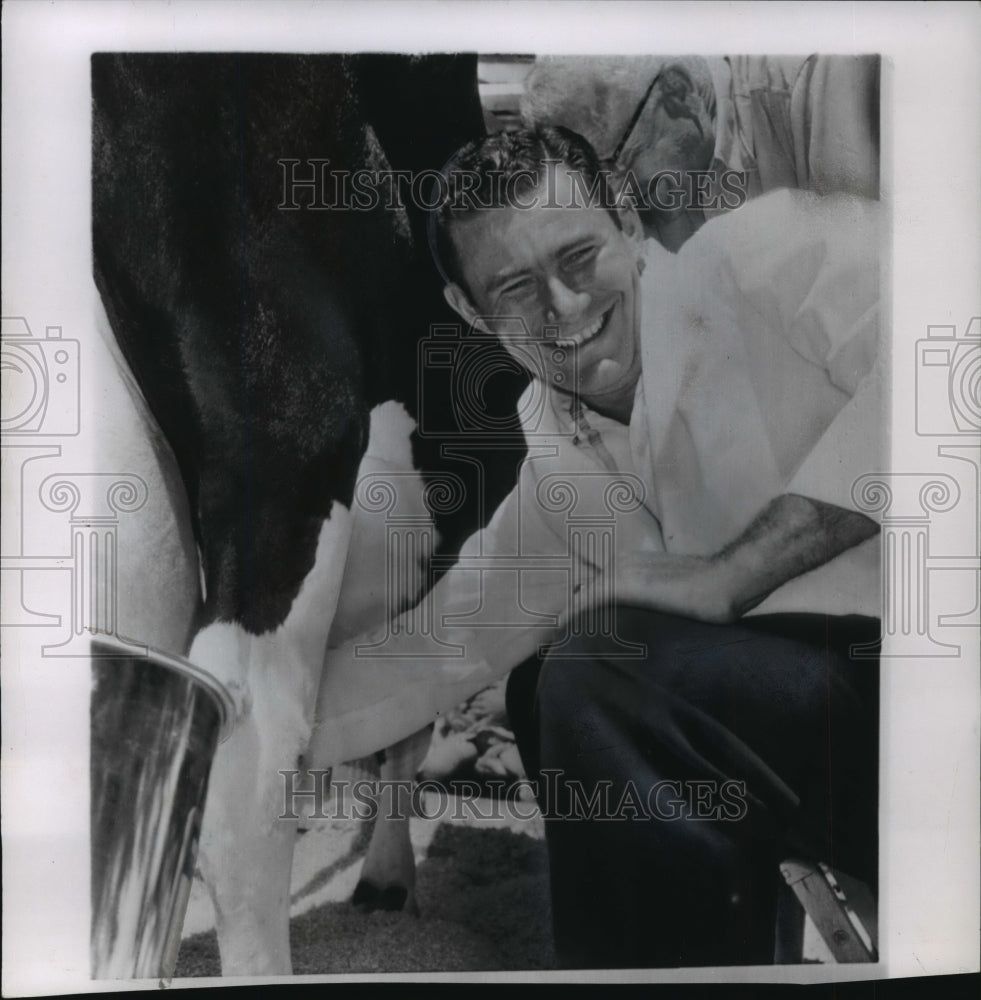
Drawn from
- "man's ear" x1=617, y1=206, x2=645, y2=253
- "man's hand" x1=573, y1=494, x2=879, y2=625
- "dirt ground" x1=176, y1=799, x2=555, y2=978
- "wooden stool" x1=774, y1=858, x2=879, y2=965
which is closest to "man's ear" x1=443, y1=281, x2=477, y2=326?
"man's ear" x1=617, y1=206, x2=645, y2=253

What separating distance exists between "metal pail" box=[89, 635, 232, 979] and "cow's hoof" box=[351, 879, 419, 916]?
435 mm

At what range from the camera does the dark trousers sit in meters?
2.38

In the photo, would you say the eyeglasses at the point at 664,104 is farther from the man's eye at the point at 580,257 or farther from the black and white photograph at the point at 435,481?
the man's eye at the point at 580,257

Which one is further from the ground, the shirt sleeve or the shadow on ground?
the shirt sleeve

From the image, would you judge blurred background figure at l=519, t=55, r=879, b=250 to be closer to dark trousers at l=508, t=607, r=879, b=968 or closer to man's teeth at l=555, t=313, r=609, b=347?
man's teeth at l=555, t=313, r=609, b=347

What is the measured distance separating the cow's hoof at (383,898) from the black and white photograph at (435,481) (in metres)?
0.01

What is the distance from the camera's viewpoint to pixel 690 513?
238cm

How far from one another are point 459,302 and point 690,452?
28.2 inches

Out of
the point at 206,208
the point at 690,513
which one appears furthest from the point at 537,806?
the point at 206,208

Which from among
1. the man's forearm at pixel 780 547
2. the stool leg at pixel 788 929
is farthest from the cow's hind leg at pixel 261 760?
the stool leg at pixel 788 929

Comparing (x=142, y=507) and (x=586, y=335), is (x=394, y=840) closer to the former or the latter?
(x=142, y=507)

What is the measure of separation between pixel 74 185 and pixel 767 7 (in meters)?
1.86

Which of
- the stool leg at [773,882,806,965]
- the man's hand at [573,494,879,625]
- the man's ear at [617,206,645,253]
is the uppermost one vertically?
the man's ear at [617,206,645,253]

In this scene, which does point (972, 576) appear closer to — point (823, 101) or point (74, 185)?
point (823, 101)
